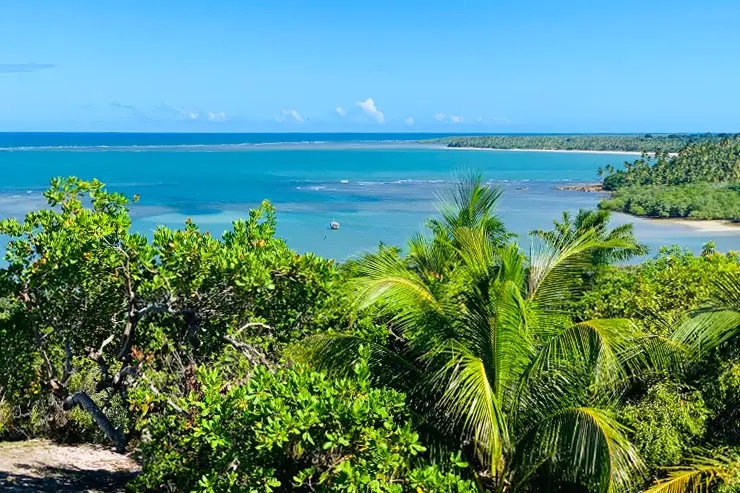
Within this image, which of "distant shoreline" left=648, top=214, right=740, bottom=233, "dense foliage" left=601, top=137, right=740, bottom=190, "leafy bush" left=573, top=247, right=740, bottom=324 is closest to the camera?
"leafy bush" left=573, top=247, right=740, bottom=324

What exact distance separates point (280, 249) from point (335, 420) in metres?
3.01

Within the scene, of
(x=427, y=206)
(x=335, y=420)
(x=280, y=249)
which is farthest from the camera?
(x=427, y=206)

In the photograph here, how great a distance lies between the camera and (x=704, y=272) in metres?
10.5

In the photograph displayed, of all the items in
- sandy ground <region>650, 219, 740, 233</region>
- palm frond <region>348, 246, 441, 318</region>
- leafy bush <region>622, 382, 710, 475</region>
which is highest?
palm frond <region>348, 246, 441, 318</region>

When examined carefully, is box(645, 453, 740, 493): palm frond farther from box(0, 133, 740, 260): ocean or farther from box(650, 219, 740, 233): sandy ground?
box(650, 219, 740, 233): sandy ground

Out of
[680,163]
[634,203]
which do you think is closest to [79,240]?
[634,203]

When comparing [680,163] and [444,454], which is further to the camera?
[680,163]

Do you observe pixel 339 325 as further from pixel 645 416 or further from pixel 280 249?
pixel 645 416

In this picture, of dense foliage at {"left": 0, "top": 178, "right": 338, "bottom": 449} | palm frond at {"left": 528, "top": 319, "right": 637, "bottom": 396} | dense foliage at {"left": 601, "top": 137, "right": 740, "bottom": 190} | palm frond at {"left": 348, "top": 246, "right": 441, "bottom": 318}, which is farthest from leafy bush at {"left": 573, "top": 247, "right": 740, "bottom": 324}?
dense foliage at {"left": 601, "top": 137, "right": 740, "bottom": 190}

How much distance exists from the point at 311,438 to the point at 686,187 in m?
75.2

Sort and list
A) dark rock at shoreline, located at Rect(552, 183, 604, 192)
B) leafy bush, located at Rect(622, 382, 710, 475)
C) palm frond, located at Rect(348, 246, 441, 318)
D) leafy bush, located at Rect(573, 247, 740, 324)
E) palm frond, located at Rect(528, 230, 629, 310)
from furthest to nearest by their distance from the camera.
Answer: dark rock at shoreline, located at Rect(552, 183, 604, 192) < leafy bush, located at Rect(573, 247, 740, 324) < palm frond, located at Rect(528, 230, 629, 310) < leafy bush, located at Rect(622, 382, 710, 475) < palm frond, located at Rect(348, 246, 441, 318)

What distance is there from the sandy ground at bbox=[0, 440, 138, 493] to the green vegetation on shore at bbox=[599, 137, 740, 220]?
192ft

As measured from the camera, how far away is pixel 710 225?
57781 mm

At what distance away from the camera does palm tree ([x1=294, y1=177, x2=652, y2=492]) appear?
607cm
